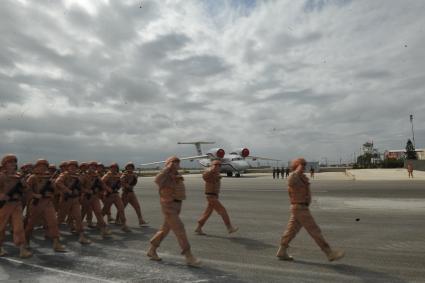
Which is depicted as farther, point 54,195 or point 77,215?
point 77,215

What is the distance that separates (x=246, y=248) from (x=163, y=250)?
177 centimetres

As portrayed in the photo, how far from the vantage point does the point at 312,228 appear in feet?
23.1

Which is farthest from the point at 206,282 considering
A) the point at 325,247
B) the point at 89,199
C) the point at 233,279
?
the point at 89,199

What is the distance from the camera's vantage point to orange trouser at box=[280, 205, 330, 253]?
6.96 meters

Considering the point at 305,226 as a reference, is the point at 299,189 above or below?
above

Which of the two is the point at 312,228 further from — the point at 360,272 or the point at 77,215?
the point at 77,215

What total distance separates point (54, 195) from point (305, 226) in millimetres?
5761

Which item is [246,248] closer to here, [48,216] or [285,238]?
[285,238]

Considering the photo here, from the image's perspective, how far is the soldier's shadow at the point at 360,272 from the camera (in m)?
5.94

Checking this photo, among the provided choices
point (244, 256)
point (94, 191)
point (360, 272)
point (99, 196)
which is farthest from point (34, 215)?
point (360, 272)

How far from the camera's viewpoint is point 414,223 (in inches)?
446

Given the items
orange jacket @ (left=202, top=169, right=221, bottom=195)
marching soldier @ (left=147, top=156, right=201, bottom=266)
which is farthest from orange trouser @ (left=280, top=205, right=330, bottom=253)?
orange jacket @ (left=202, top=169, right=221, bottom=195)

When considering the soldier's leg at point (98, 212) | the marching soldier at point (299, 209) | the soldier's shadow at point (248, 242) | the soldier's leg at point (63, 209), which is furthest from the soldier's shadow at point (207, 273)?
the soldier's leg at point (63, 209)

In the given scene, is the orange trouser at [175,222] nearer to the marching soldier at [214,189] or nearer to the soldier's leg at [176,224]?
the soldier's leg at [176,224]
